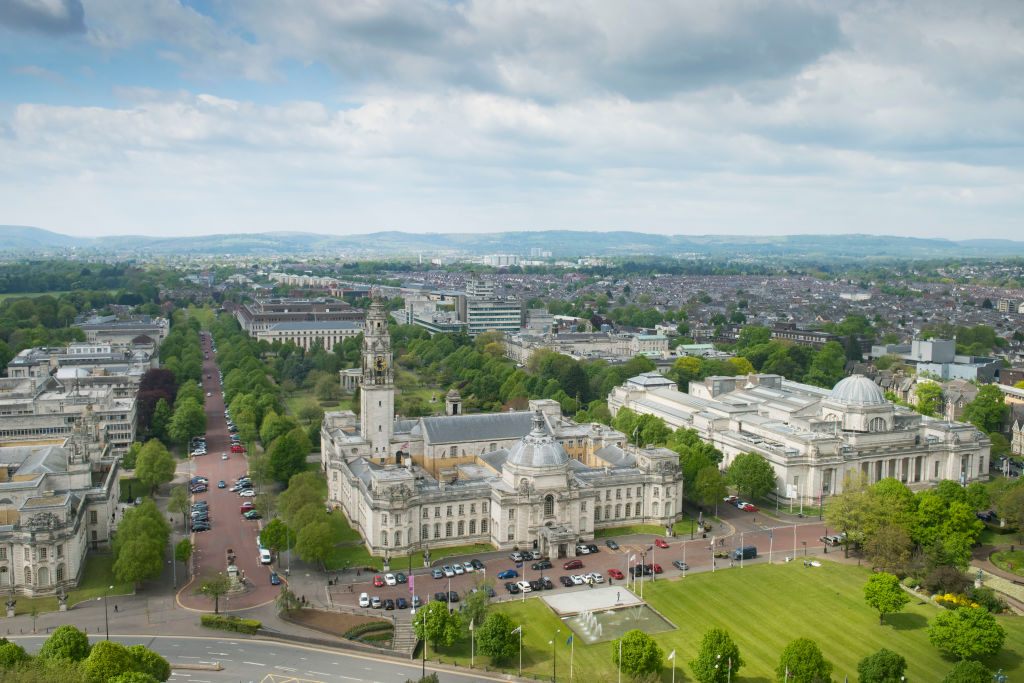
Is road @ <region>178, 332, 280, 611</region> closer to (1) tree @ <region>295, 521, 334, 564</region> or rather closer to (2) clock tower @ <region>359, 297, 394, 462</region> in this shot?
(1) tree @ <region>295, 521, 334, 564</region>

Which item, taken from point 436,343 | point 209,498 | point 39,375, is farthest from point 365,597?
point 436,343

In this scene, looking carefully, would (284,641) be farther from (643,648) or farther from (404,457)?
(404,457)

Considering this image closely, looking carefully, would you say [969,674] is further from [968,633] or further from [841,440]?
[841,440]

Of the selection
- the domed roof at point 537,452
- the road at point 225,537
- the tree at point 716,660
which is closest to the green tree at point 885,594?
the tree at point 716,660

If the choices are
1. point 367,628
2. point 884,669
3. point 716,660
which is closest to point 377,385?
point 367,628

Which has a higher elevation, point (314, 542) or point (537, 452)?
point (537, 452)

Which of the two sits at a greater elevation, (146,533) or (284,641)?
(146,533)
